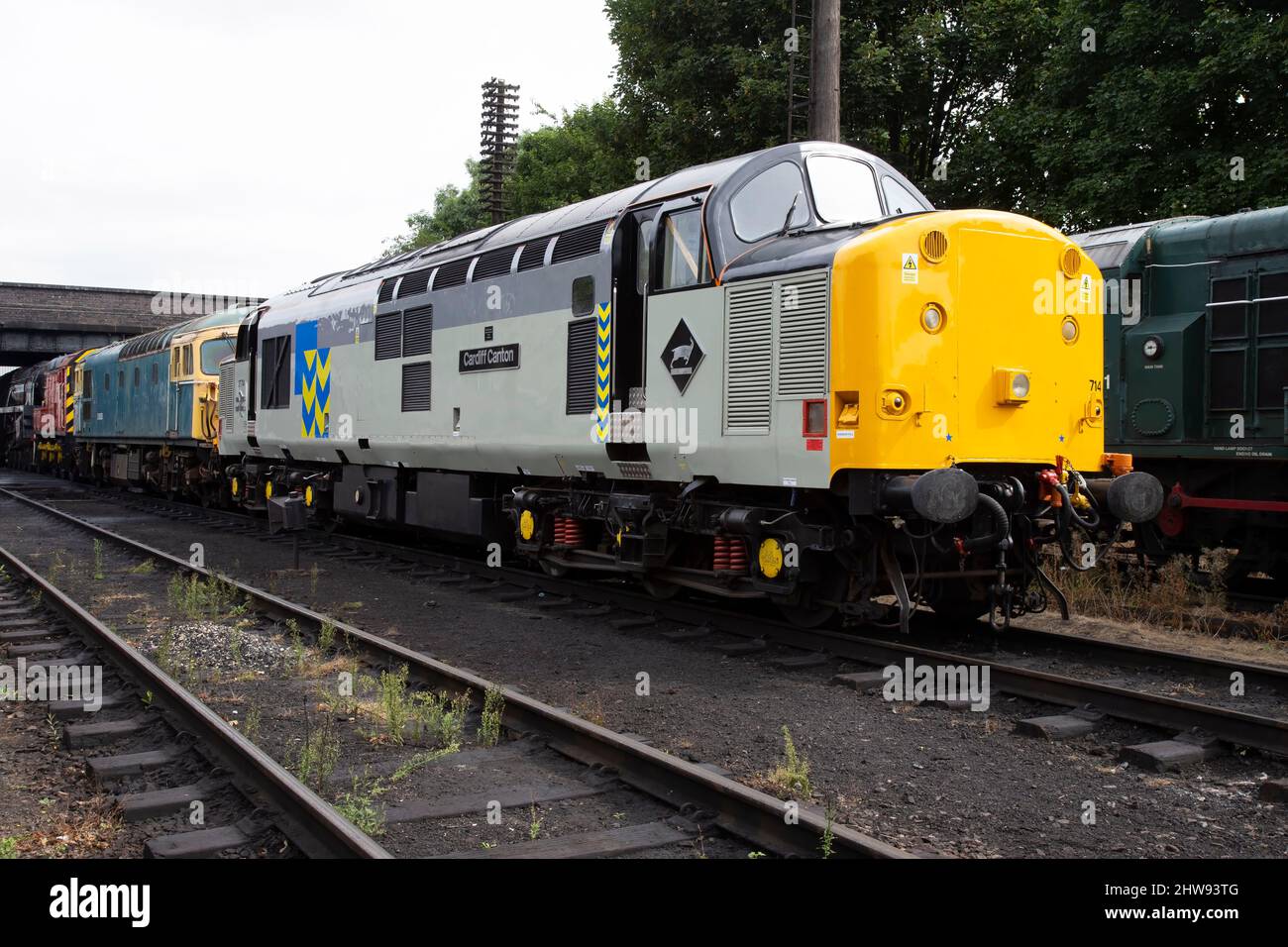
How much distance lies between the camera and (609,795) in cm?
531

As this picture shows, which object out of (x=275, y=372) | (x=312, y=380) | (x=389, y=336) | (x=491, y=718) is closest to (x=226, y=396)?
(x=275, y=372)

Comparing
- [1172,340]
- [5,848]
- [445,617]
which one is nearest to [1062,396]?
[1172,340]

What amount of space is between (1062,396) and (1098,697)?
275 cm

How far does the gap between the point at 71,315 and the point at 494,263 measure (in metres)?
43.9

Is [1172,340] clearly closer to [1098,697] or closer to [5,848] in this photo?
[1098,697]

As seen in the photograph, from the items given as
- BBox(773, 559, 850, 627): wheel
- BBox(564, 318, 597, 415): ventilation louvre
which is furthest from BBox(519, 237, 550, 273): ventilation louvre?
BBox(773, 559, 850, 627): wheel

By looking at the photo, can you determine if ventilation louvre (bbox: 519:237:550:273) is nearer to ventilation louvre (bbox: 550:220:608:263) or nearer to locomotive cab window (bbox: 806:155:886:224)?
ventilation louvre (bbox: 550:220:608:263)

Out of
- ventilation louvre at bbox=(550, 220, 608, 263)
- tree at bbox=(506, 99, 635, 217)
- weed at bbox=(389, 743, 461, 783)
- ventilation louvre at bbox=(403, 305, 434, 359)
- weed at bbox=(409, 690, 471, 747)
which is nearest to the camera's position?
weed at bbox=(389, 743, 461, 783)

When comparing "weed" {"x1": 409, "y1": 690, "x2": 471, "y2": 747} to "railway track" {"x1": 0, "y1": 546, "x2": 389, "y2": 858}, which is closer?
"railway track" {"x1": 0, "y1": 546, "x2": 389, "y2": 858}

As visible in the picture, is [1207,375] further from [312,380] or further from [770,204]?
[312,380]

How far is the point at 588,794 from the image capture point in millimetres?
5293

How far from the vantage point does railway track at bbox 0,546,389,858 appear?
15.4 feet

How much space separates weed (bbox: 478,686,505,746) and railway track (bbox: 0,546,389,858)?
46.1 inches

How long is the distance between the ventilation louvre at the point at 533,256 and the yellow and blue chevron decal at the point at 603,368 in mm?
1286
